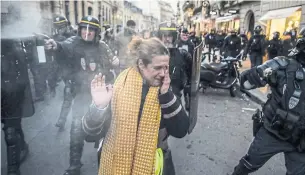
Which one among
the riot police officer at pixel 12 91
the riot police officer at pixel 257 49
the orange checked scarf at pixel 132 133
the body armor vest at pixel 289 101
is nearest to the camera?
the orange checked scarf at pixel 132 133

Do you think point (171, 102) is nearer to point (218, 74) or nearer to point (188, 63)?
point (188, 63)

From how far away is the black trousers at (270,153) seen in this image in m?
2.06

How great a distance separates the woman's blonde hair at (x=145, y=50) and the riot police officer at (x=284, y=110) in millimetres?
900

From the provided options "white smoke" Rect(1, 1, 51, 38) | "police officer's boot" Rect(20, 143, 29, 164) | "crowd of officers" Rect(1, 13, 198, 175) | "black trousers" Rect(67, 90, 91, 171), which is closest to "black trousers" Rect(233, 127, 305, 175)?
"crowd of officers" Rect(1, 13, 198, 175)

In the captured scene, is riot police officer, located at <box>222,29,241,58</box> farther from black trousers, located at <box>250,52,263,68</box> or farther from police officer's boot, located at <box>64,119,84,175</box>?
police officer's boot, located at <box>64,119,84,175</box>

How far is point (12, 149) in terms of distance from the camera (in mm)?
2736

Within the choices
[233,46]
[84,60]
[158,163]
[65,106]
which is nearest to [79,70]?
[84,60]

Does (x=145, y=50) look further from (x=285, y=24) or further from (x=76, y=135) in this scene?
(x=285, y=24)

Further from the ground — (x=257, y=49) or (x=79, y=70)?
(x=257, y=49)

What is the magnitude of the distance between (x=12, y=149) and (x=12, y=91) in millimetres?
585

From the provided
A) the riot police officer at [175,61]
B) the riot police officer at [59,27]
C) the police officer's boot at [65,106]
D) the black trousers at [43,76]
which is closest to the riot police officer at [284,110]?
the riot police officer at [175,61]

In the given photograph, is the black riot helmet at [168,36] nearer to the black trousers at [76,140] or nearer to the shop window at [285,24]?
the black trousers at [76,140]

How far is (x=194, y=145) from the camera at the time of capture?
3920mm

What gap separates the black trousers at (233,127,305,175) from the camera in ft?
6.76
